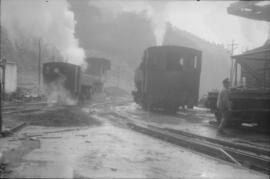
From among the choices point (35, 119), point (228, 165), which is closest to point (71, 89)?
point (35, 119)

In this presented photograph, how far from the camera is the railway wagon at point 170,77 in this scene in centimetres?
1736

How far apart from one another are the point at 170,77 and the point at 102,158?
38.0 ft

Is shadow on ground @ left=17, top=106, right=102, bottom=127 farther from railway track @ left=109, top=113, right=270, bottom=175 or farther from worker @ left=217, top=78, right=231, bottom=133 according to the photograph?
worker @ left=217, top=78, right=231, bottom=133

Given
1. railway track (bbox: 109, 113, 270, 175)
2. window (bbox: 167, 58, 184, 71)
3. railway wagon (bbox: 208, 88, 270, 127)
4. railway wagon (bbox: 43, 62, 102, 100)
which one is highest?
window (bbox: 167, 58, 184, 71)

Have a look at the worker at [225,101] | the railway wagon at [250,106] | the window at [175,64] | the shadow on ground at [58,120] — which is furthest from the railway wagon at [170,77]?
the worker at [225,101]

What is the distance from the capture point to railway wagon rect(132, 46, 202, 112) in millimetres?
17359

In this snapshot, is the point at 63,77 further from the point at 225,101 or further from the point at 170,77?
the point at 225,101

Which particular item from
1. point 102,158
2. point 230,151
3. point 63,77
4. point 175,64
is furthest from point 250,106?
point 63,77

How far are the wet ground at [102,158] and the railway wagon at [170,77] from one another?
798cm

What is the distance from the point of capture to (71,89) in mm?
22438

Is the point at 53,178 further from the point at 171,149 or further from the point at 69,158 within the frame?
the point at 171,149

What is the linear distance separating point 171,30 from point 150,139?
77.5 m

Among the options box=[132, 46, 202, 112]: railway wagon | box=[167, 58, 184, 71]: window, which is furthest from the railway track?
box=[167, 58, 184, 71]: window

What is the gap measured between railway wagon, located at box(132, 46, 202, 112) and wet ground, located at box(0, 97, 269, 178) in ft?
26.2
